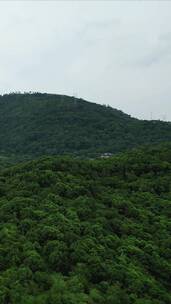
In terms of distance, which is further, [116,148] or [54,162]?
[116,148]

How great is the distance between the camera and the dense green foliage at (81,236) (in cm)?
3504

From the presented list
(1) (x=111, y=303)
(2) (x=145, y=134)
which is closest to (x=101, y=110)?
(2) (x=145, y=134)

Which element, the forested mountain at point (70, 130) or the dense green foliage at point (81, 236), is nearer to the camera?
the dense green foliage at point (81, 236)

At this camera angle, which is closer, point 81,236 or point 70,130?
point 81,236

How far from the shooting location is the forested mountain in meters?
Answer: 143

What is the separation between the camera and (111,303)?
3406 centimetres

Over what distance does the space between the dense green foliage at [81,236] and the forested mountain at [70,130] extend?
64.8m

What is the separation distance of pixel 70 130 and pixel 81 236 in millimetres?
115479

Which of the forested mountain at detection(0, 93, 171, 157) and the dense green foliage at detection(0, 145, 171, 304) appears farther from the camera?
the forested mountain at detection(0, 93, 171, 157)

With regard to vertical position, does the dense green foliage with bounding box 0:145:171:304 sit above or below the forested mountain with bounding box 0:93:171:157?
below

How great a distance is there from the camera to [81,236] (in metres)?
42.1

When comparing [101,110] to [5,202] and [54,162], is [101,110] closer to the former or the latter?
[54,162]

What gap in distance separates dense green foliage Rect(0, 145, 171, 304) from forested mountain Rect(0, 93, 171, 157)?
64769 millimetres

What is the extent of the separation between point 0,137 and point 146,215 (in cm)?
12332
